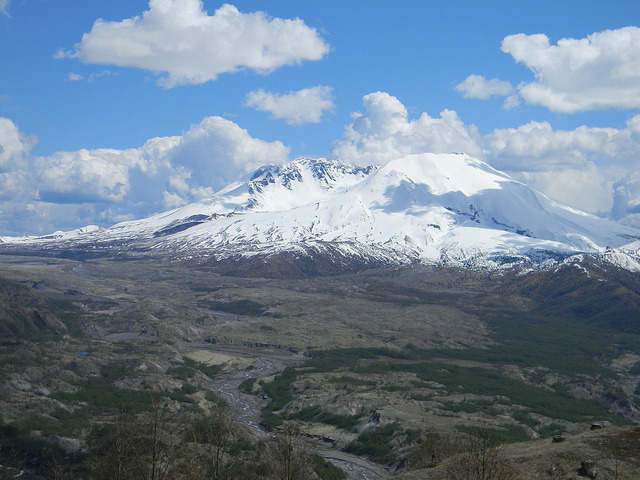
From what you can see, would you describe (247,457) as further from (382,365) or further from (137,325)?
(137,325)

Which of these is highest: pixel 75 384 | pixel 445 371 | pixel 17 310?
pixel 17 310

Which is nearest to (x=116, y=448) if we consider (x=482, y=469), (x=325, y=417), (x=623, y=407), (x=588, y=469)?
(x=482, y=469)

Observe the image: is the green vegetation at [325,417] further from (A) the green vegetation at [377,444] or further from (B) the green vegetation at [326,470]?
(B) the green vegetation at [326,470]

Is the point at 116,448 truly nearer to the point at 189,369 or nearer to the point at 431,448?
the point at 431,448

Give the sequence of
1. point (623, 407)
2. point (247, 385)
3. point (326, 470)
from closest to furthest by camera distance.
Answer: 1. point (326, 470)
2. point (623, 407)
3. point (247, 385)

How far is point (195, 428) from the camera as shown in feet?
188

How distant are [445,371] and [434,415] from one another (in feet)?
142

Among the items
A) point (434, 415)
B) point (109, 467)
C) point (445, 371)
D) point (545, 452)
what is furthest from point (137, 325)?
point (545, 452)

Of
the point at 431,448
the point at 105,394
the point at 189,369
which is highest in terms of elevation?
the point at 105,394

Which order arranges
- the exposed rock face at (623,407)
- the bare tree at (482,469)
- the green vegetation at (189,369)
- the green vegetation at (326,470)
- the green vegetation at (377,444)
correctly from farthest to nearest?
the green vegetation at (189,369) → the exposed rock face at (623,407) → the green vegetation at (377,444) → the green vegetation at (326,470) → the bare tree at (482,469)

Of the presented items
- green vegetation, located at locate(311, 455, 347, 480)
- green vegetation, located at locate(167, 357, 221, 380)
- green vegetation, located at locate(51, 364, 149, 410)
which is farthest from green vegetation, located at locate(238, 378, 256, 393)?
green vegetation, located at locate(311, 455, 347, 480)

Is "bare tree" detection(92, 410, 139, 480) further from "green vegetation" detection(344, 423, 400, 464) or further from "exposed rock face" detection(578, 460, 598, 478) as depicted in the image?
"green vegetation" detection(344, 423, 400, 464)

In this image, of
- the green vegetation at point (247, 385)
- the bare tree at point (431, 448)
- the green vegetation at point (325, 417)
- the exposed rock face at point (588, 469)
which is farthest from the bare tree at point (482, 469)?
the green vegetation at point (247, 385)

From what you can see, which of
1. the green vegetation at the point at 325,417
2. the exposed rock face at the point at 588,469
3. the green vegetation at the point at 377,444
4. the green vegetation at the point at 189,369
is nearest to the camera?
the exposed rock face at the point at 588,469
